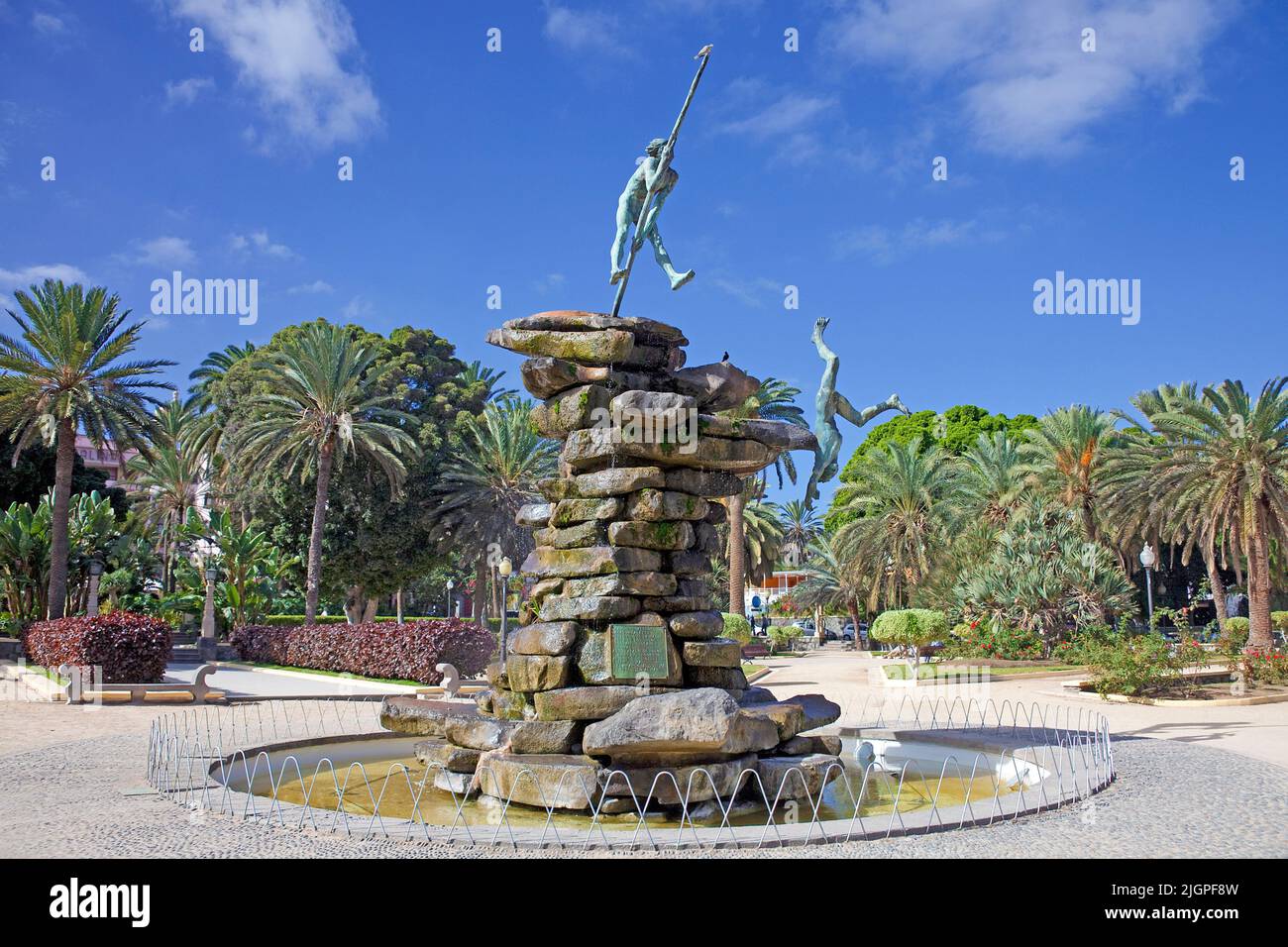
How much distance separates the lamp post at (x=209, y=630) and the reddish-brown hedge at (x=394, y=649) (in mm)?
4994

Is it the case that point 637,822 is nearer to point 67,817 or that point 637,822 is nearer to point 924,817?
point 924,817

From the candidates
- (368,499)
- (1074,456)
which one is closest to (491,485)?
(368,499)

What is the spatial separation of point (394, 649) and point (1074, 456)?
991 inches

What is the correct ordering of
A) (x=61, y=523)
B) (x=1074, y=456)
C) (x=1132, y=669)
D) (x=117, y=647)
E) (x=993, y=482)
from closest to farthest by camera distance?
(x=1132, y=669) < (x=117, y=647) < (x=61, y=523) < (x=1074, y=456) < (x=993, y=482)

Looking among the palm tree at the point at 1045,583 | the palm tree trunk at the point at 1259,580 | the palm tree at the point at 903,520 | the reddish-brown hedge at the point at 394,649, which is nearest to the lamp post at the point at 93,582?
the reddish-brown hedge at the point at 394,649

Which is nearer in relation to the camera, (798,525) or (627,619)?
(627,619)

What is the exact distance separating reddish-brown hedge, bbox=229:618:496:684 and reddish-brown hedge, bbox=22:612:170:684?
592cm

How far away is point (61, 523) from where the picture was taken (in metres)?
28.8

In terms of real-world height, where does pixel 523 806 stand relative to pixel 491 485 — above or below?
below

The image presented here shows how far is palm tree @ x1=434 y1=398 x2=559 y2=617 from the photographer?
125 ft

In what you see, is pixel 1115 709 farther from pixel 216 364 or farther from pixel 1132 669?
pixel 216 364

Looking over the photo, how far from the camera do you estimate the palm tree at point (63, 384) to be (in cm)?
2828

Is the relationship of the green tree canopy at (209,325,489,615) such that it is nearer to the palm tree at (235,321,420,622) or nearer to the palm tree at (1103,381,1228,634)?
the palm tree at (235,321,420,622)

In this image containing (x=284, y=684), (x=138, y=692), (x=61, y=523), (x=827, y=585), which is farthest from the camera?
(x=827, y=585)
